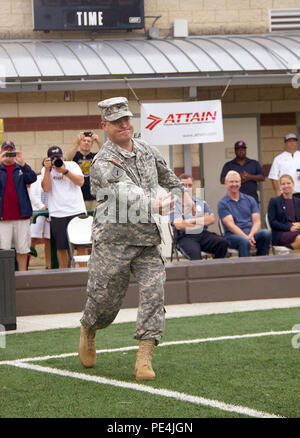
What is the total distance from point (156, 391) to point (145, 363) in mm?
496

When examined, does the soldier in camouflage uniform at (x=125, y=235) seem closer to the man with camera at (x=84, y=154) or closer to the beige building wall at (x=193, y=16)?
the man with camera at (x=84, y=154)

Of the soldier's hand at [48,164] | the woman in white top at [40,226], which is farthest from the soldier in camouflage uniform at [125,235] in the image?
the woman in white top at [40,226]

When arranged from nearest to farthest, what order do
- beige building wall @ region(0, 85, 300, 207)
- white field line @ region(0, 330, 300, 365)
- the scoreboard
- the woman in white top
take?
white field line @ region(0, 330, 300, 365), the woman in white top, beige building wall @ region(0, 85, 300, 207), the scoreboard

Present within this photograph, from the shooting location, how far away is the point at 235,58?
52.3 ft

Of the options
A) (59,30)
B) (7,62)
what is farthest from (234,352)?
(59,30)

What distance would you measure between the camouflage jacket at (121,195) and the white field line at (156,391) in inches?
40.0

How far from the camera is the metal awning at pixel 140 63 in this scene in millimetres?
14984

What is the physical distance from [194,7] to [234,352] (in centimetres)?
1125

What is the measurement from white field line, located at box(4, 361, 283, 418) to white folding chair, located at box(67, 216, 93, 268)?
4.91 m

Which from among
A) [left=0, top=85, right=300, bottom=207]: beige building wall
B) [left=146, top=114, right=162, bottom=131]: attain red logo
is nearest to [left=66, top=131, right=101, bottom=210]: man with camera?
[left=146, top=114, right=162, bottom=131]: attain red logo

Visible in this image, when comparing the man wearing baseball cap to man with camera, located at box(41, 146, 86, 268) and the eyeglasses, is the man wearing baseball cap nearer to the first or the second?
man with camera, located at box(41, 146, 86, 268)

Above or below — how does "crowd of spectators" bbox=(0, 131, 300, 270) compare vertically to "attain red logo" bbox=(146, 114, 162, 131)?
below

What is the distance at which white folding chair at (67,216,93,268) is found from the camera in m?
12.5
